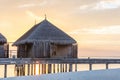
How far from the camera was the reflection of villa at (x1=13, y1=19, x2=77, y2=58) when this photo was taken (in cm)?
3503

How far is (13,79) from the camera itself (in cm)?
918

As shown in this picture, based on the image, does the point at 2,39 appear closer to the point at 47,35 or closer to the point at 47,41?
the point at 47,35

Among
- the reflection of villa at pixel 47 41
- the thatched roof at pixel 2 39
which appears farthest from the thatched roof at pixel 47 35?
the thatched roof at pixel 2 39

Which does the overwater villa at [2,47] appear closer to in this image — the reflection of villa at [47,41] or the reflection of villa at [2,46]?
the reflection of villa at [2,46]

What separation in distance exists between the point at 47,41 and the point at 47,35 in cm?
57

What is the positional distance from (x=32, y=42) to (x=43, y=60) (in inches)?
136

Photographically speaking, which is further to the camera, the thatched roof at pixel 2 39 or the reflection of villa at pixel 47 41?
the thatched roof at pixel 2 39

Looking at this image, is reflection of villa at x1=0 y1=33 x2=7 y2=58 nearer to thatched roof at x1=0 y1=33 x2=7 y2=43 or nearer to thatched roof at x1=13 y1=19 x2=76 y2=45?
thatched roof at x1=0 y1=33 x2=7 y2=43

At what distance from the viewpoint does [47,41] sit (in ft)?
115

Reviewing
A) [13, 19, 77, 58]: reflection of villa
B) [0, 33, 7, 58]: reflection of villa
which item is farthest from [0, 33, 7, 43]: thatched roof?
[13, 19, 77, 58]: reflection of villa

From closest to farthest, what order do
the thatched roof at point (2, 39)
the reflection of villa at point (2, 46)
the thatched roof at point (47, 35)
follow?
1. the thatched roof at point (47, 35)
2. the thatched roof at point (2, 39)
3. the reflection of villa at point (2, 46)

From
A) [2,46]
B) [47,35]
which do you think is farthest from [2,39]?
[47,35]

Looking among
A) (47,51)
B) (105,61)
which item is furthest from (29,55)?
(105,61)

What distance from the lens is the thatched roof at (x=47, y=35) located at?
35031 mm
